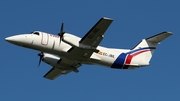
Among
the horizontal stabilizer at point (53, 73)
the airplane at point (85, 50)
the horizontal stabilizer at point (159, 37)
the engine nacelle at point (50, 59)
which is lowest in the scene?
the horizontal stabilizer at point (53, 73)

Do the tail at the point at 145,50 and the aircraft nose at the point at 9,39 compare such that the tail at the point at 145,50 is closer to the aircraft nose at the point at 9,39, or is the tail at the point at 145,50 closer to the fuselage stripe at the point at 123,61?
the fuselage stripe at the point at 123,61

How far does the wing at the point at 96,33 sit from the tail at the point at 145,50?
15.8 ft

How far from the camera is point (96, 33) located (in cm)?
2641

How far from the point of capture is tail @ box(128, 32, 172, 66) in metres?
30.5

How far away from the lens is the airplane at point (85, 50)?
27.0m

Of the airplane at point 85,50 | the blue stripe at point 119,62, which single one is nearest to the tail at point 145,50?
the airplane at point 85,50

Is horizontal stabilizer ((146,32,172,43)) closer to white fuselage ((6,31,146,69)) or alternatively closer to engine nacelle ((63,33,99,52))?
white fuselage ((6,31,146,69))

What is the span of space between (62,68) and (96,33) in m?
6.56

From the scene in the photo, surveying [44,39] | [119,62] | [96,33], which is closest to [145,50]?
[119,62]

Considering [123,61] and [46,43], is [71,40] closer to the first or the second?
[46,43]

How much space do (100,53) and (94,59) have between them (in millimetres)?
782

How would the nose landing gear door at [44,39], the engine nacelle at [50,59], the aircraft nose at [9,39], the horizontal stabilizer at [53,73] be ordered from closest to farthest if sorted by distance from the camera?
1. the nose landing gear door at [44,39]
2. the aircraft nose at [9,39]
3. the engine nacelle at [50,59]
4. the horizontal stabilizer at [53,73]

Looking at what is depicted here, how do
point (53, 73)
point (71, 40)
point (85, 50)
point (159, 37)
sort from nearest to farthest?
point (71, 40) → point (85, 50) → point (159, 37) → point (53, 73)

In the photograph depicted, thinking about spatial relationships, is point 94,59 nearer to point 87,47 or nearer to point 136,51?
point 87,47
